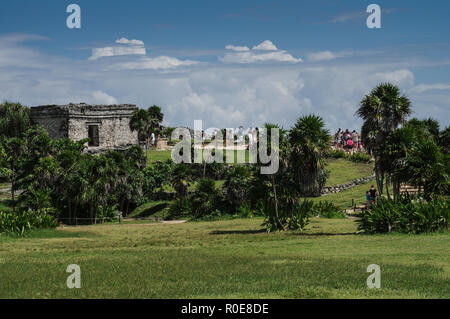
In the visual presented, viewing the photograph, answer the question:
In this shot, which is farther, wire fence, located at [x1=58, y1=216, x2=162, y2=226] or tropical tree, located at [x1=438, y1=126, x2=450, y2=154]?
tropical tree, located at [x1=438, y1=126, x2=450, y2=154]

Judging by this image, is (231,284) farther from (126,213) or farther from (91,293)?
(126,213)

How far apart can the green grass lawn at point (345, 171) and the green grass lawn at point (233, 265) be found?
2370 centimetres

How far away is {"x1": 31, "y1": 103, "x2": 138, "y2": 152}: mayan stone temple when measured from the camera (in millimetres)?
69938

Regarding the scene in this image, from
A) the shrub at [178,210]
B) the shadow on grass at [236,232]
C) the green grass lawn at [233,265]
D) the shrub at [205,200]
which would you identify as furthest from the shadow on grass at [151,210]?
the green grass lawn at [233,265]

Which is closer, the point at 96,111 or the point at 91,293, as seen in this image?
the point at 91,293

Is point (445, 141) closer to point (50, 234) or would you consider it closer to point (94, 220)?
point (94, 220)

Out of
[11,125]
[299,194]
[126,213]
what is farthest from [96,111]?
[299,194]

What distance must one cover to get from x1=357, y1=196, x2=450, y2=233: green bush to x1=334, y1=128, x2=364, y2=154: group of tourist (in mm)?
37726

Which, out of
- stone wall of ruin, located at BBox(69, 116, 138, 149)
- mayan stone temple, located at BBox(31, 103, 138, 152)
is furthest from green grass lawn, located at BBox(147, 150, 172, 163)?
stone wall of ruin, located at BBox(69, 116, 138, 149)

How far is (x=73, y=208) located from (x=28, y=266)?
95.5ft

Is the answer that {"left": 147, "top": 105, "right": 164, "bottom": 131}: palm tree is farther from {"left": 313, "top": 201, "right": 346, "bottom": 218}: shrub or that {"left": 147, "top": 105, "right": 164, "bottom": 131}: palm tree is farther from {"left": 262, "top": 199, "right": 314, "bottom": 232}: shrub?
{"left": 262, "top": 199, "right": 314, "bottom": 232}: shrub

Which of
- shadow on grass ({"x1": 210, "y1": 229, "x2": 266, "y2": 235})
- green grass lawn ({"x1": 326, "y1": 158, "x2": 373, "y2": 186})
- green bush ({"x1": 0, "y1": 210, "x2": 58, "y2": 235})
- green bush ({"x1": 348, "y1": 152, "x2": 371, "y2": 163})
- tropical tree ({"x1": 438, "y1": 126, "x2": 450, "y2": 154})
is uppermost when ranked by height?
tropical tree ({"x1": 438, "y1": 126, "x2": 450, "y2": 154})

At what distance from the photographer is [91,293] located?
13.3 meters

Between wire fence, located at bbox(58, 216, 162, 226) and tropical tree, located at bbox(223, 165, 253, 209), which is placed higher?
tropical tree, located at bbox(223, 165, 253, 209)
